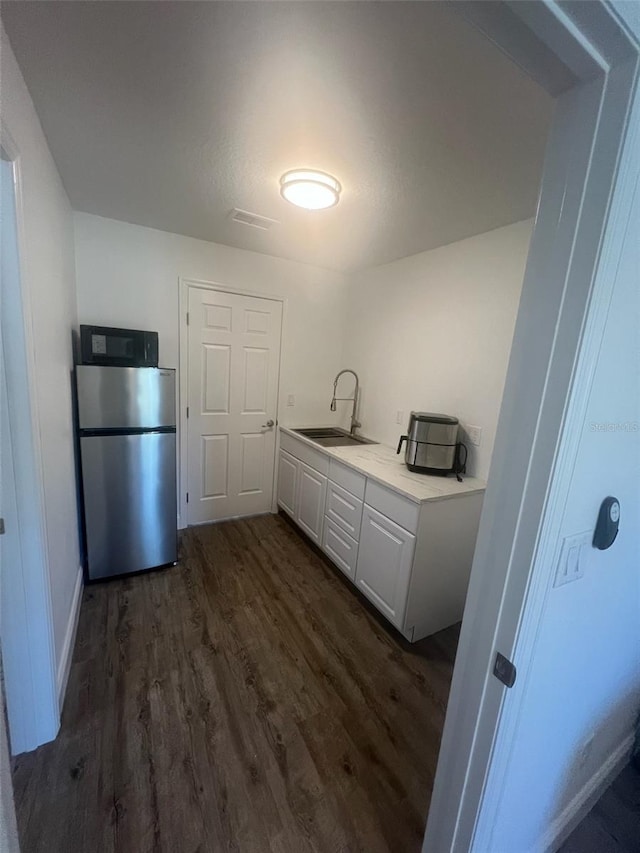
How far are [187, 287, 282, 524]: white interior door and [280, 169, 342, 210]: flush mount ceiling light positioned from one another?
132 cm

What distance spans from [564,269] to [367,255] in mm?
2434

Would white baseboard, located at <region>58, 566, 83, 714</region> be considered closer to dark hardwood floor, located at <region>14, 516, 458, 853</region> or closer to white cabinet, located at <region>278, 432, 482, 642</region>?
dark hardwood floor, located at <region>14, 516, 458, 853</region>

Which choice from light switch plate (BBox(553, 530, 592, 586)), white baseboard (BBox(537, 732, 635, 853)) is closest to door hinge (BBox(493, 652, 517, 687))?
light switch plate (BBox(553, 530, 592, 586))

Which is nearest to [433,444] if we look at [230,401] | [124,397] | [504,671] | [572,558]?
[572,558]

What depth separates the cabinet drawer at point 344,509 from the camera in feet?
7.57

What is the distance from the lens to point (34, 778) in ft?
4.15

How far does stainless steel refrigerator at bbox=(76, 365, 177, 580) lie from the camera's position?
212cm

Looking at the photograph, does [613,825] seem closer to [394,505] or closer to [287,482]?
[394,505]

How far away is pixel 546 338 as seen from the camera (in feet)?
2.21

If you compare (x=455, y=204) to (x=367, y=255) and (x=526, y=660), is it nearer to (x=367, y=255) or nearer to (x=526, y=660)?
(x=367, y=255)

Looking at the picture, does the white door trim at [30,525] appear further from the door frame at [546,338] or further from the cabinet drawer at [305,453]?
the cabinet drawer at [305,453]

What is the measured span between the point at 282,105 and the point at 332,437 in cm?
236

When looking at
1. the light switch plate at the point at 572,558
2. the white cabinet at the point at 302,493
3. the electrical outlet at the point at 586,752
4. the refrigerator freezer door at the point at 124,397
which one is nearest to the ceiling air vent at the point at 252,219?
the refrigerator freezer door at the point at 124,397

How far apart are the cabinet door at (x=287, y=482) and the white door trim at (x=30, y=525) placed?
192 cm
